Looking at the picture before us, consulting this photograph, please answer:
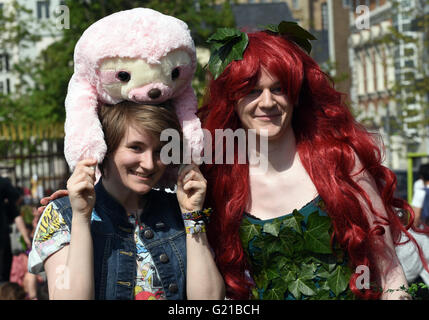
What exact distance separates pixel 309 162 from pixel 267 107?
0.35m

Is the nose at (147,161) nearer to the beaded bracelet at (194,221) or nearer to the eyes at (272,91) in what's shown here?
the beaded bracelet at (194,221)

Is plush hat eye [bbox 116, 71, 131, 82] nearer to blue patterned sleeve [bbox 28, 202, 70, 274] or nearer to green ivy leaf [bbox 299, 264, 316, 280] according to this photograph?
blue patterned sleeve [bbox 28, 202, 70, 274]

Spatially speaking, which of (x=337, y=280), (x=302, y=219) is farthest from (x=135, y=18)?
(x=337, y=280)

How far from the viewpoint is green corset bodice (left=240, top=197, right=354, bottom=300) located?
3299mm

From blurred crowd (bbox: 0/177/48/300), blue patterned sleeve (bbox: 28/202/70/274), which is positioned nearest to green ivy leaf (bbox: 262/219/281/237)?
blue patterned sleeve (bbox: 28/202/70/274)

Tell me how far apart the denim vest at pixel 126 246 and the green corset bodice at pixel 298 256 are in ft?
1.35

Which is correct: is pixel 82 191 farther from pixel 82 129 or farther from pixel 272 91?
pixel 272 91

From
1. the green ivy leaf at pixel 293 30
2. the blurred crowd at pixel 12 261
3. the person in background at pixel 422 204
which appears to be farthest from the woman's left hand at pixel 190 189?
the person in background at pixel 422 204

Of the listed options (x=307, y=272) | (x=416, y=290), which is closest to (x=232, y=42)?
(x=307, y=272)

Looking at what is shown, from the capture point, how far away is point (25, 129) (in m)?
13.0

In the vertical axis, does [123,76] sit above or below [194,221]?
above

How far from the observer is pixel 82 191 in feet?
9.19
